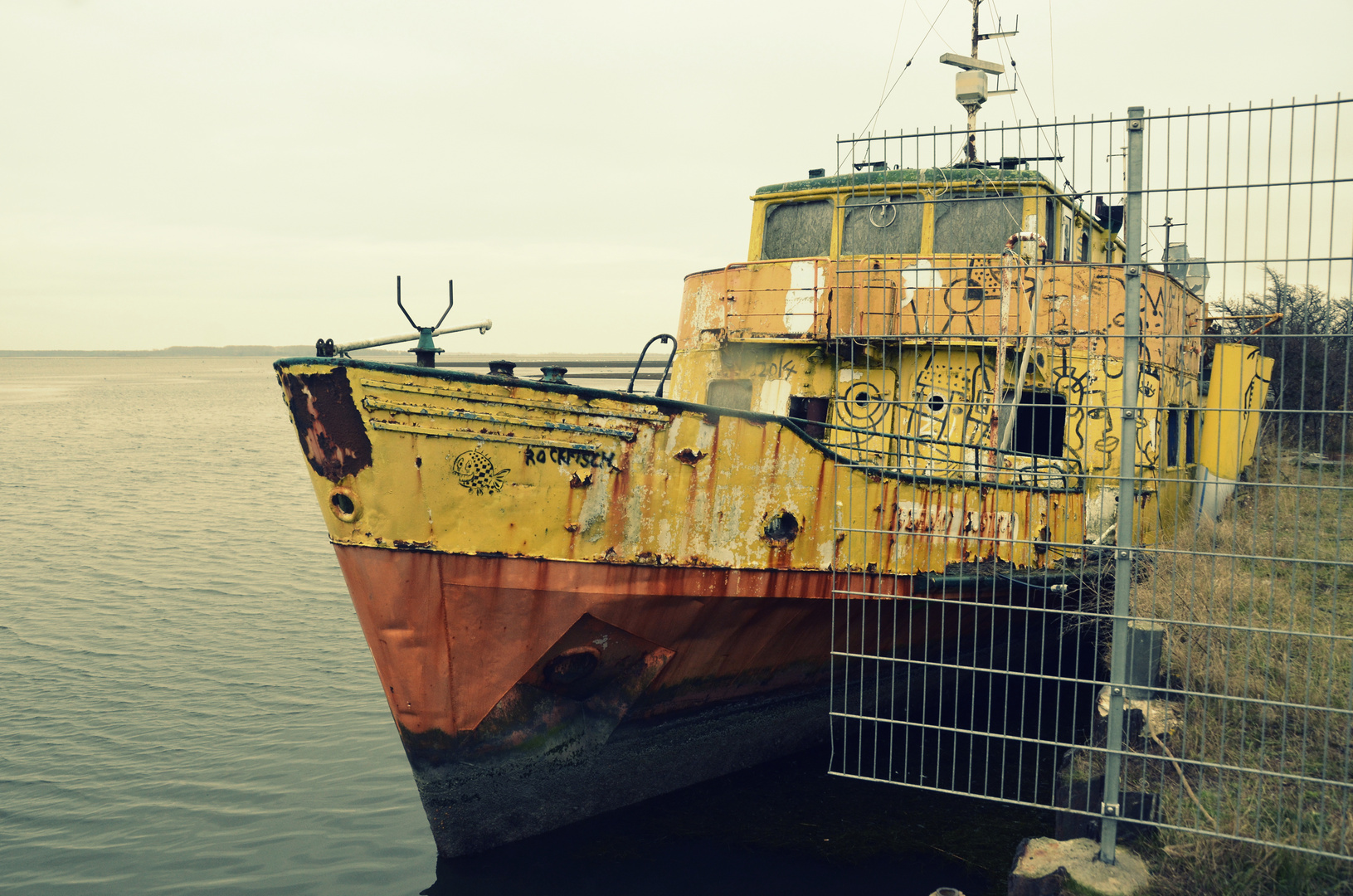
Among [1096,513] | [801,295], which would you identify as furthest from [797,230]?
[1096,513]

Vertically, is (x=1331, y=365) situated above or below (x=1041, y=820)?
above

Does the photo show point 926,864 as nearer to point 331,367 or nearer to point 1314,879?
point 1314,879

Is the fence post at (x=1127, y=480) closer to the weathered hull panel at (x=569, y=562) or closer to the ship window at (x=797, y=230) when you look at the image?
the weathered hull panel at (x=569, y=562)

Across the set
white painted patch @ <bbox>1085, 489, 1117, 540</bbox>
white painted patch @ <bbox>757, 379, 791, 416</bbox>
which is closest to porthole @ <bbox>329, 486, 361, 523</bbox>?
white painted patch @ <bbox>757, 379, 791, 416</bbox>

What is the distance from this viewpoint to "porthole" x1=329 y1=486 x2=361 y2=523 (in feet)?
16.9

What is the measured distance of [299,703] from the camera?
9078mm

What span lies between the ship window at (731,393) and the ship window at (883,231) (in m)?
1.42

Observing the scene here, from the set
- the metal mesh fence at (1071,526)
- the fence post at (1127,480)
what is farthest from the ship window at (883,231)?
the fence post at (1127,480)

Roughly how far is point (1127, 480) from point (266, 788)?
6668 mm

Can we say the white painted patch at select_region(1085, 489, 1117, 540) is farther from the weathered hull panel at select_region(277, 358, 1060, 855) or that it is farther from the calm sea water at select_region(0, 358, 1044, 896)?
the calm sea water at select_region(0, 358, 1044, 896)

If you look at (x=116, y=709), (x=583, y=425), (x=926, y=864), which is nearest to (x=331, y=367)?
(x=583, y=425)

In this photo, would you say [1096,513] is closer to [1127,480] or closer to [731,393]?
[731,393]

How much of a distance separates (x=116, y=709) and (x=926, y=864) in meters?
7.56

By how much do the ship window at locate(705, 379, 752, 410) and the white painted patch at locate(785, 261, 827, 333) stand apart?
2.24 ft
